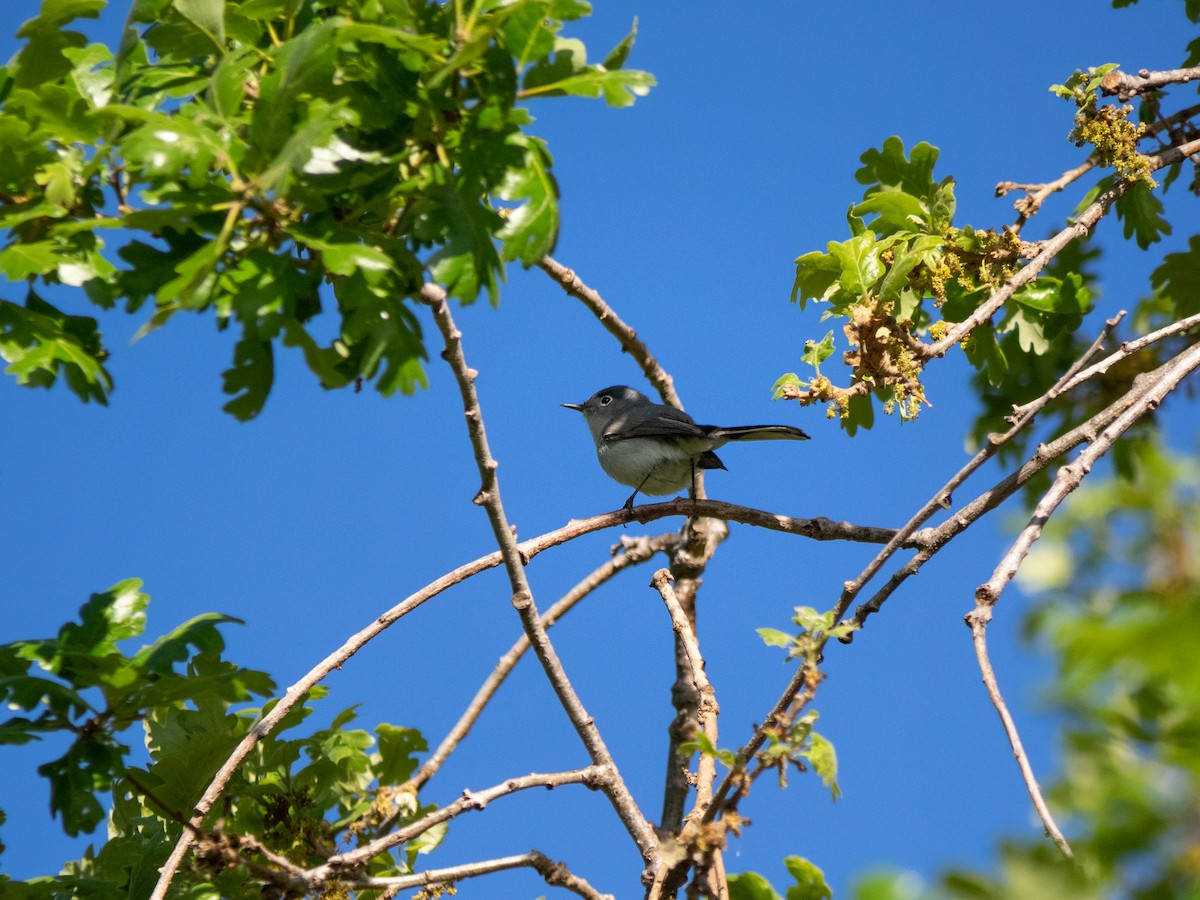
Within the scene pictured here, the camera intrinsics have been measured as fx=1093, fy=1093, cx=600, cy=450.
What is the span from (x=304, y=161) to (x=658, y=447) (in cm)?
525

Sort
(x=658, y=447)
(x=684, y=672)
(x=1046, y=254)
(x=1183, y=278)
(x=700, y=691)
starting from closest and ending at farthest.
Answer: (x=700, y=691) < (x=1046, y=254) < (x=1183, y=278) < (x=684, y=672) < (x=658, y=447)

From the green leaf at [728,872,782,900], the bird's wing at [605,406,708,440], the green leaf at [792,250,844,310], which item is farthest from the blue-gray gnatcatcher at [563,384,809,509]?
the green leaf at [728,872,782,900]

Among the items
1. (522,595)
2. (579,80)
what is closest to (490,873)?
(522,595)

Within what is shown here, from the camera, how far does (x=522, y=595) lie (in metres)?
3.90

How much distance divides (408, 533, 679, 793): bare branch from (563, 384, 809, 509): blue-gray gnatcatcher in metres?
0.52

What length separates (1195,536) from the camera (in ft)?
4.15

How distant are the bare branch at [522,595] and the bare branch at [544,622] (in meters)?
0.34

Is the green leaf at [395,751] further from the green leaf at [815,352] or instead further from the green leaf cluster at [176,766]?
the green leaf at [815,352]

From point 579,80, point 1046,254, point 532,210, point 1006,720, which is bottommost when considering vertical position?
point 1006,720

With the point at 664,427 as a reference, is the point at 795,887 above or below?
below

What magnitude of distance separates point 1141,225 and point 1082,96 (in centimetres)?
107

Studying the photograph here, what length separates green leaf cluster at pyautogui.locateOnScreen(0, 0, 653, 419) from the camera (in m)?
2.63

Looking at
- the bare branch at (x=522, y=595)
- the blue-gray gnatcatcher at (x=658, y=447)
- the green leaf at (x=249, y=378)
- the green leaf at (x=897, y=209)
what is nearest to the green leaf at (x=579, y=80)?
the bare branch at (x=522, y=595)

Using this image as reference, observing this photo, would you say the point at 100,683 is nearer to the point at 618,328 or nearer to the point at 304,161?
the point at 304,161
